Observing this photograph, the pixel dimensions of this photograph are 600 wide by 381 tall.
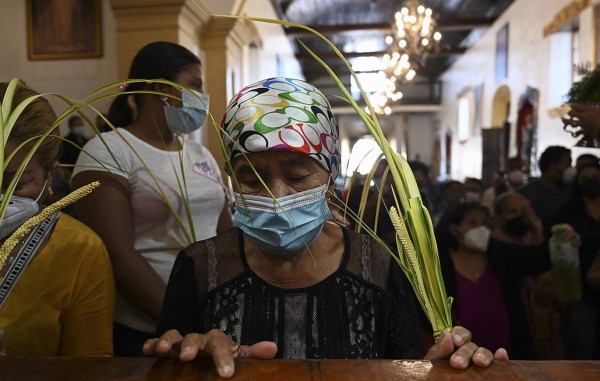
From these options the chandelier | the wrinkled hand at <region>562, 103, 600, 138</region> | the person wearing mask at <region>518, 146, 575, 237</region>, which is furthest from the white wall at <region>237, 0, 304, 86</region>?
the wrinkled hand at <region>562, 103, 600, 138</region>

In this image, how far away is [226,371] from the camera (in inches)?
37.5

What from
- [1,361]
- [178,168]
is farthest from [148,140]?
[1,361]

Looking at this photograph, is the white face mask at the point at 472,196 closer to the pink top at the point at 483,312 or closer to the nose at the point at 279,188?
the pink top at the point at 483,312

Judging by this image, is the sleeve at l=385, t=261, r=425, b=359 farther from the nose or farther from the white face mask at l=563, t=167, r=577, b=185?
the white face mask at l=563, t=167, r=577, b=185

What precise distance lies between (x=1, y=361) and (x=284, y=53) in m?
14.4

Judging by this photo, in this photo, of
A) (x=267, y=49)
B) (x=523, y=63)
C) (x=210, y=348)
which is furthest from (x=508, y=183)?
(x=210, y=348)

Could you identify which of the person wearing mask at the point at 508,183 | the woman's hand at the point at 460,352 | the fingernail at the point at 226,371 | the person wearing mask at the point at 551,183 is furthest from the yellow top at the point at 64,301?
the person wearing mask at the point at 508,183

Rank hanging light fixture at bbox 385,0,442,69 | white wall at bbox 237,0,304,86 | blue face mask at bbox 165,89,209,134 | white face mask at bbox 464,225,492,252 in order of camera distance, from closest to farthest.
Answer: blue face mask at bbox 165,89,209,134 < white face mask at bbox 464,225,492,252 < white wall at bbox 237,0,304,86 < hanging light fixture at bbox 385,0,442,69

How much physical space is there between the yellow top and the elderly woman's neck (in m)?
0.46

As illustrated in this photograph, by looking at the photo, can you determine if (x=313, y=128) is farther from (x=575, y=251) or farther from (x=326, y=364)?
(x=575, y=251)

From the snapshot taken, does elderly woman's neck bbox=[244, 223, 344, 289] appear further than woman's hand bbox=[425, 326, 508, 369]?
Yes

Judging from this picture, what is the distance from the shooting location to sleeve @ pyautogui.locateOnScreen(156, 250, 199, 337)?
143 cm

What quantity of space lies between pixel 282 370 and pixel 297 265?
53cm

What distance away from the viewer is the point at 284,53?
15.0m
